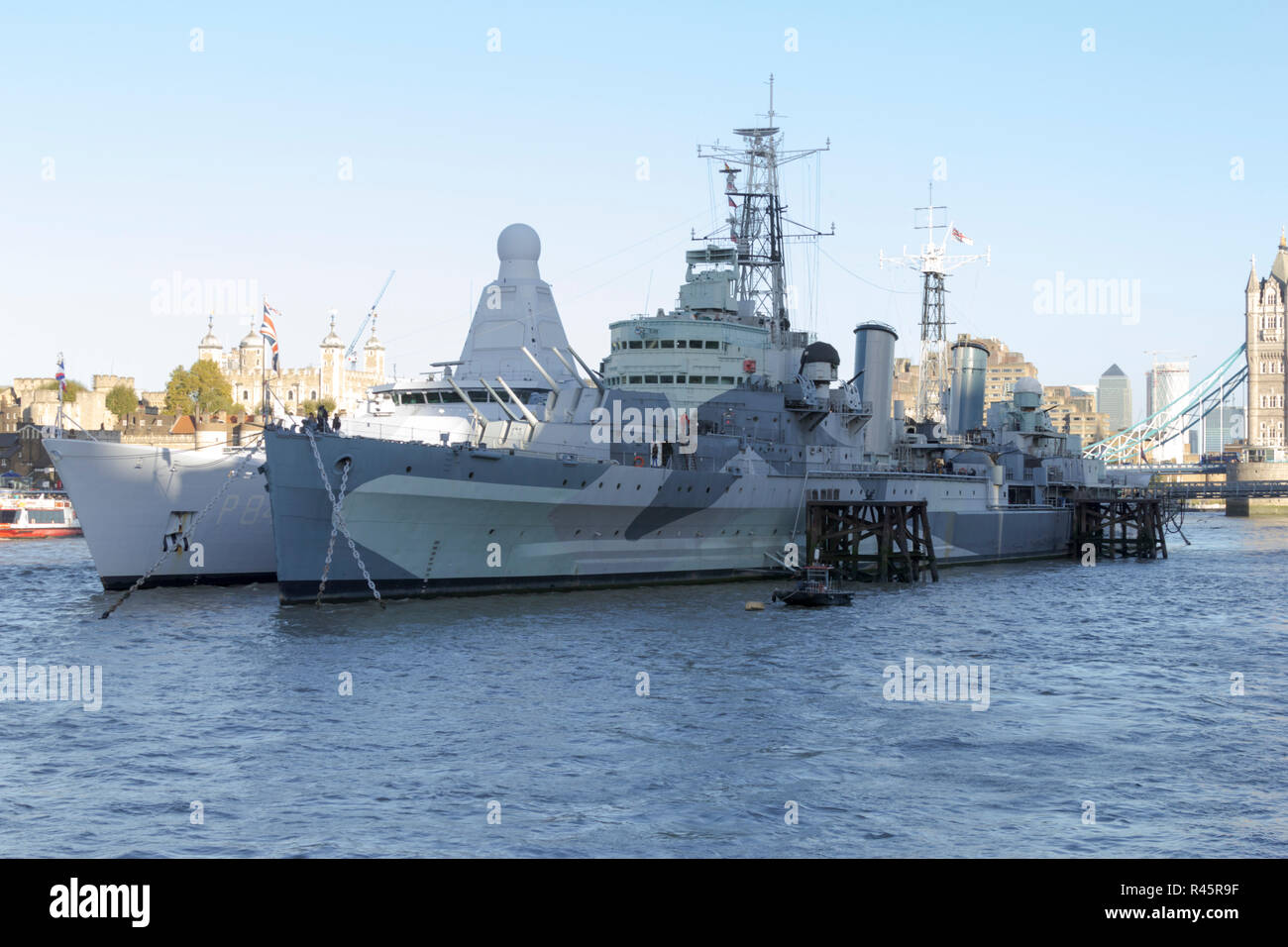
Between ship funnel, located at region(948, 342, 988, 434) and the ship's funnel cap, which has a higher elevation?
the ship's funnel cap

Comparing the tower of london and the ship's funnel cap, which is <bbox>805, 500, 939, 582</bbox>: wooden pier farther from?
the tower of london

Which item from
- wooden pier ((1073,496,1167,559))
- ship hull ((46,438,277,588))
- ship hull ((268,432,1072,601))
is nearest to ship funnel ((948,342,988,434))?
wooden pier ((1073,496,1167,559))

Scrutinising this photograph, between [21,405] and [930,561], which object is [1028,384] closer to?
[930,561]

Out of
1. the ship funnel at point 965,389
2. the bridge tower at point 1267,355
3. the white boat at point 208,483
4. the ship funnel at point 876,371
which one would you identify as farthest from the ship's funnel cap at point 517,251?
the bridge tower at point 1267,355

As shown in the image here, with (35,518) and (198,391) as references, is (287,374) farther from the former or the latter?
(35,518)

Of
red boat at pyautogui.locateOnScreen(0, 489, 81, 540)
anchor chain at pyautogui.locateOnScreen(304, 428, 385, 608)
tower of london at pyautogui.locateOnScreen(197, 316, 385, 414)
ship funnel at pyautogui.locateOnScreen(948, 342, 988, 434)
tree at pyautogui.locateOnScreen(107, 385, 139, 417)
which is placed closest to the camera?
anchor chain at pyautogui.locateOnScreen(304, 428, 385, 608)

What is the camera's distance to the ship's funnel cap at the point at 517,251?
3794cm

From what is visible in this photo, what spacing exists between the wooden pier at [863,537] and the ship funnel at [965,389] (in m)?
24.9

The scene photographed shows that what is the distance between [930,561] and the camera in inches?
1618

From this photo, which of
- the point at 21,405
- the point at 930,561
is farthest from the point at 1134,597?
Answer: the point at 21,405

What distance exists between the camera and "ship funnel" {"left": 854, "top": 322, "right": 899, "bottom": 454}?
4791 cm

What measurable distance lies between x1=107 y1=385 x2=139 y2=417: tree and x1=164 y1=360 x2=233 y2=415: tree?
515 cm

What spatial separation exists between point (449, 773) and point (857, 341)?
37755 millimetres
